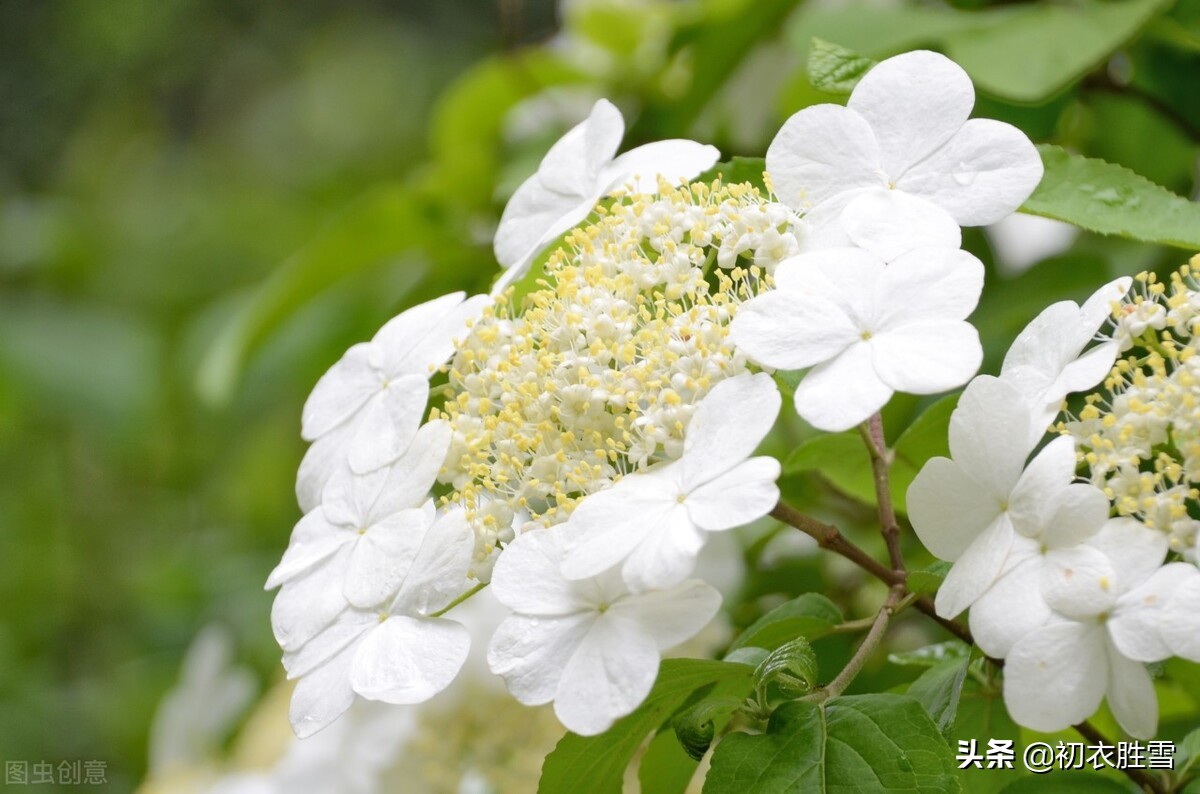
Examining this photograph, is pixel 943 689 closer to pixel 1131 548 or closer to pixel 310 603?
pixel 1131 548

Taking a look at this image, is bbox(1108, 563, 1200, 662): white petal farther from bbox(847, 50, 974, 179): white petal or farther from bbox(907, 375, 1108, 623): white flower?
bbox(847, 50, 974, 179): white petal

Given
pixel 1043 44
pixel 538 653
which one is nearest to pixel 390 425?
pixel 538 653

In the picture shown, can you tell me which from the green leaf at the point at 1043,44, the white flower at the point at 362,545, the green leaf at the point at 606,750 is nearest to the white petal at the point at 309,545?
the white flower at the point at 362,545

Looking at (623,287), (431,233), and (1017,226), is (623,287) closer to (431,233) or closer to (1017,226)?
(431,233)

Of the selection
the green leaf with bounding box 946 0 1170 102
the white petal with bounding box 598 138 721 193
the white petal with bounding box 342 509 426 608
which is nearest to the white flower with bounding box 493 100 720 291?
the white petal with bounding box 598 138 721 193

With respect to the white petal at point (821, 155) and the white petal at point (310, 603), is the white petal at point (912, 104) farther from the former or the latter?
the white petal at point (310, 603)
